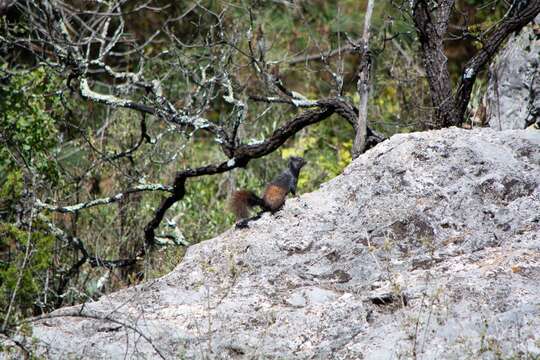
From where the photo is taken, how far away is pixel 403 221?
5.05m

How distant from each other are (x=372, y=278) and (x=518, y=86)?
2.56 m

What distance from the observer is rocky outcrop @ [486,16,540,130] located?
647 cm

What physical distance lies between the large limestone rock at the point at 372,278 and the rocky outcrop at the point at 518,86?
1092 mm

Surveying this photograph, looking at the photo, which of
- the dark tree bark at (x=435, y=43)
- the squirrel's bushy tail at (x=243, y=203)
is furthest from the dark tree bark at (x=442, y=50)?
the squirrel's bushy tail at (x=243, y=203)

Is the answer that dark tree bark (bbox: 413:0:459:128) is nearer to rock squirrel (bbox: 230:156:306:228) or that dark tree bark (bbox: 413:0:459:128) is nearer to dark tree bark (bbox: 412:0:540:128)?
dark tree bark (bbox: 412:0:540:128)

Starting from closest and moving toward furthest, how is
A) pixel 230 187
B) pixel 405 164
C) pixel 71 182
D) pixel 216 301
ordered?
pixel 216 301 → pixel 405 164 → pixel 71 182 → pixel 230 187

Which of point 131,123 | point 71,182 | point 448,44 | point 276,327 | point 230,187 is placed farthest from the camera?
point 448,44

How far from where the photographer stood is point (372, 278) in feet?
15.8

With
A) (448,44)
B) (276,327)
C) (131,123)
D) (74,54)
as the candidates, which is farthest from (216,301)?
(448,44)

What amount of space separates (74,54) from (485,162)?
3.92 m

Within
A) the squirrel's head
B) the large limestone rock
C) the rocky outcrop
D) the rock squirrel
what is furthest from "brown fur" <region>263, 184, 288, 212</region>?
the rocky outcrop

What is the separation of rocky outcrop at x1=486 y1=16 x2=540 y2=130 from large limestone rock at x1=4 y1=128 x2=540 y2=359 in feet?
3.58

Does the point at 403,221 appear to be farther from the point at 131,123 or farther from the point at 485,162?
the point at 131,123

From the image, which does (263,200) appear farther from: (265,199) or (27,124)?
(27,124)
